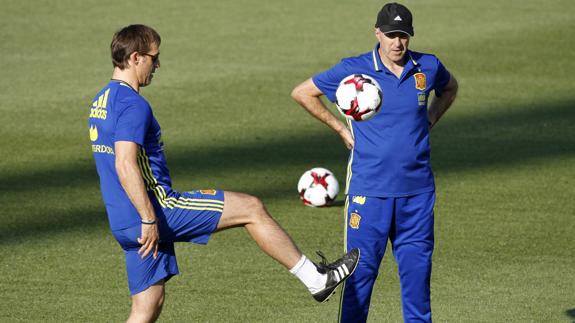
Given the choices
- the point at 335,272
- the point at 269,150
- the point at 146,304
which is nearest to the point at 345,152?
the point at 269,150

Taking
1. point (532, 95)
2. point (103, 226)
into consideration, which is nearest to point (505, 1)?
point (532, 95)

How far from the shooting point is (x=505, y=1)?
86.0ft

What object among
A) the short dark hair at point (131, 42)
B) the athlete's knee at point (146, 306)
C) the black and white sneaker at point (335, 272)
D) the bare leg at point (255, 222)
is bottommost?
the athlete's knee at point (146, 306)

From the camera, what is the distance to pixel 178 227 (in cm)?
720

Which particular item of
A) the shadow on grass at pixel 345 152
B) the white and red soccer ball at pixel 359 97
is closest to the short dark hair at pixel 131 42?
the white and red soccer ball at pixel 359 97

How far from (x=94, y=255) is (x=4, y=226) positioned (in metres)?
1.43

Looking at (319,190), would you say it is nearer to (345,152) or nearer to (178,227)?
(345,152)

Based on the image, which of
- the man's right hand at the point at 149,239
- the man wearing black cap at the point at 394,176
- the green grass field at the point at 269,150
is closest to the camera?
the man's right hand at the point at 149,239

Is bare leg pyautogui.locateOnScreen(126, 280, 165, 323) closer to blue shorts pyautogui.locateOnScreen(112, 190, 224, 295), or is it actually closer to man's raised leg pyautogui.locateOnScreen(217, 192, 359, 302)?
blue shorts pyautogui.locateOnScreen(112, 190, 224, 295)

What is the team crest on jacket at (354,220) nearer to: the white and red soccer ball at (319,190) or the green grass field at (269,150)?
the green grass field at (269,150)

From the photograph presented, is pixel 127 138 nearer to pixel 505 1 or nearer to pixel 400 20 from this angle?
pixel 400 20

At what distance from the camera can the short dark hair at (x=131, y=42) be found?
713 centimetres

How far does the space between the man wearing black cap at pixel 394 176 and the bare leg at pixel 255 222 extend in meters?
0.70

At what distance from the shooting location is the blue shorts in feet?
23.6
